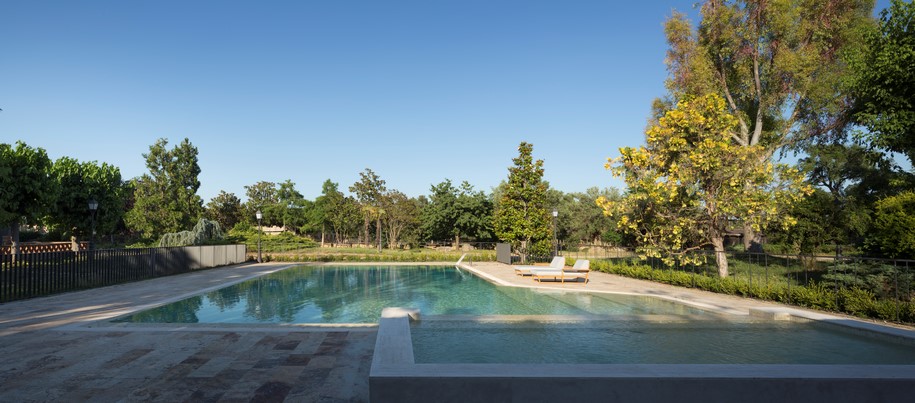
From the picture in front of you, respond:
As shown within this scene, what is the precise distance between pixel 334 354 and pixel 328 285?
1260cm

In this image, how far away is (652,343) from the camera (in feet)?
24.5

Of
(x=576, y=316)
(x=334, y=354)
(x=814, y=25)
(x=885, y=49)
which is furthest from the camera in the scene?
(x=814, y=25)

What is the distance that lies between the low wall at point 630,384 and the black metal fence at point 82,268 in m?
13.5

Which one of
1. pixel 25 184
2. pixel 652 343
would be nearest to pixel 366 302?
pixel 652 343

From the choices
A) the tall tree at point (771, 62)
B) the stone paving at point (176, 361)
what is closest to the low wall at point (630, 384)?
the stone paving at point (176, 361)

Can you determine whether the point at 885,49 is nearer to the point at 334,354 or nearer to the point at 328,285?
the point at 334,354

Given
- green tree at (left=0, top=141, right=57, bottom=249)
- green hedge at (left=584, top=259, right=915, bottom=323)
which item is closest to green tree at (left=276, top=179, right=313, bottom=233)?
green tree at (left=0, top=141, right=57, bottom=249)

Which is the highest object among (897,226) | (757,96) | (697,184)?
(757,96)

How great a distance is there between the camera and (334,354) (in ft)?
19.9

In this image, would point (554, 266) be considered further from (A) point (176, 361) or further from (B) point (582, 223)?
(B) point (582, 223)

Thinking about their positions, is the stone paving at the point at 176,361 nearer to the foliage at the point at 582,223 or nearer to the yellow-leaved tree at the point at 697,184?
the yellow-leaved tree at the point at 697,184

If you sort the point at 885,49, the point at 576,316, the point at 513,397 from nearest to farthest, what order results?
1. the point at 513,397
2. the point at 576,316
3. the point at 885,49

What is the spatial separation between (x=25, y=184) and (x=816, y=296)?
97.7 feet

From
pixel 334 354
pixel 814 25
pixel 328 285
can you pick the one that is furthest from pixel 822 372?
pixel 814 25
